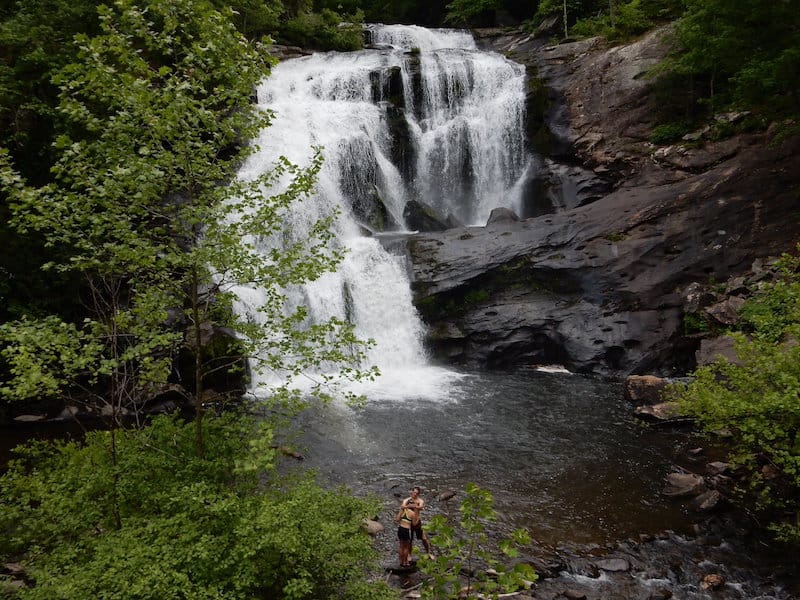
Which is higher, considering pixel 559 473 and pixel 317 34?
pixel 317 34

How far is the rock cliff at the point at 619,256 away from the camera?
18.2m

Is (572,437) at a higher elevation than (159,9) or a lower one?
lower

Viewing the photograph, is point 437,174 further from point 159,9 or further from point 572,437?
point 159,9

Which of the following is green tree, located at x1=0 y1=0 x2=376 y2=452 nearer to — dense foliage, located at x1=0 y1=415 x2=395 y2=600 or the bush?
dense foliage, located at x1=0 y1=415 x2=395 y2=600

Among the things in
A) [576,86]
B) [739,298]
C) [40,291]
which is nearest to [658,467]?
[739,298]

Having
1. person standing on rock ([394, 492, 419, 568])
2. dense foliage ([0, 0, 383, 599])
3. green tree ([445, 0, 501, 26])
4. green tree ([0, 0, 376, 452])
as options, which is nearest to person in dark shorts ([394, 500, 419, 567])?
person standing on rock ([394, 492, 419, 568])

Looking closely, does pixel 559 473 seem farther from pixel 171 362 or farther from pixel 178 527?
pixel 171 362

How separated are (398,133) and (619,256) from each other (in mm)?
13625

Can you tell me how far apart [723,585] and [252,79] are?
391 inches

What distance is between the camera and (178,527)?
5250 mm

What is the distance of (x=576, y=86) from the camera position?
2642 centimetres

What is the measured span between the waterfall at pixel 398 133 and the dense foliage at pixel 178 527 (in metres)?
15.2

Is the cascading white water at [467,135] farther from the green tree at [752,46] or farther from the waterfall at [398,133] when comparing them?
the green tree at [752,46]

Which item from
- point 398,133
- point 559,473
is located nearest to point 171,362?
point 559,473
